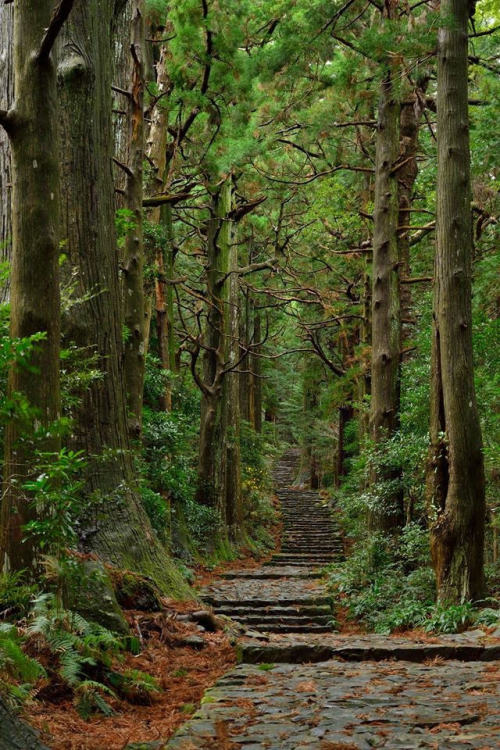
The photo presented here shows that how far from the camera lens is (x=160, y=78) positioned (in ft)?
46.6

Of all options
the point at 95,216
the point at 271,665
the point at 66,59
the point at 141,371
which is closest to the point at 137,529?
→ the point at 271,665

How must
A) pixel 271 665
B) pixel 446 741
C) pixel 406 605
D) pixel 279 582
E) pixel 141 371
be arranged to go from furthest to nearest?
1. pixel 279 582
2. pixel 141 371
3. pixel 406 605
4. pixel 271 665
5. pixel 446 741

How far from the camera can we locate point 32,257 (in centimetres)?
434

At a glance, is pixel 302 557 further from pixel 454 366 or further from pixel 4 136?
pixel 4 136

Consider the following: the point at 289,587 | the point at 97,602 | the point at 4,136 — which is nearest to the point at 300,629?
the point at 289,587

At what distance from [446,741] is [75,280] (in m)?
5.29

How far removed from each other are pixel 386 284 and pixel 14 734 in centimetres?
1141

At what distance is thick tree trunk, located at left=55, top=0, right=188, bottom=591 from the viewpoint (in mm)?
6648

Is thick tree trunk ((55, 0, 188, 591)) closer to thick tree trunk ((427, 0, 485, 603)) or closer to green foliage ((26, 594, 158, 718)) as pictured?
green foliage ((26, 594, 158, 718))

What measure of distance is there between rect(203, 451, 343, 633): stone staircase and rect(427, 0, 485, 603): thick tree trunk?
2442mm

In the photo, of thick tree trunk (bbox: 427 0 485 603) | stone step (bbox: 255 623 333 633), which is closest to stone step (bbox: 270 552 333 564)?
stone step (bbox: 255 623 333 633)

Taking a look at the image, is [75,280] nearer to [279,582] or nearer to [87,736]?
[87,736]

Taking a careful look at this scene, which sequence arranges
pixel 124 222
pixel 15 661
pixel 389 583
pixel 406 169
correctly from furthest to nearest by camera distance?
pixel 406 169 → pixel 389 583 → pixel 124 222 → pixel 15 661

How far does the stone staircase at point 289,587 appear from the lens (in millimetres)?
9562
